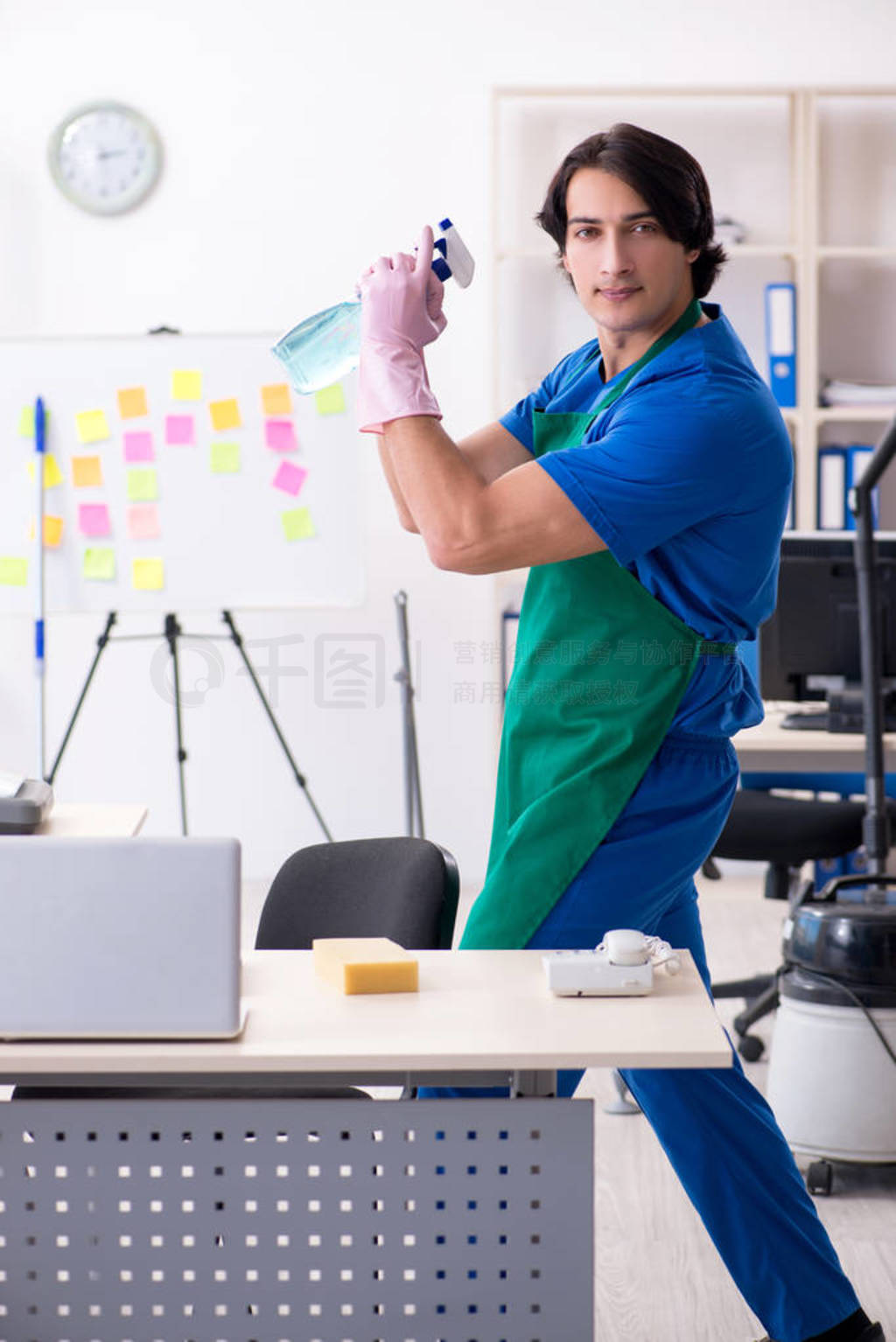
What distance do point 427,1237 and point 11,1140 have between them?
0.37 metres

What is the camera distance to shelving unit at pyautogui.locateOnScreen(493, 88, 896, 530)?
16.1 ft

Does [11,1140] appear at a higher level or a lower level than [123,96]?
lower

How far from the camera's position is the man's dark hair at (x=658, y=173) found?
1.70 m

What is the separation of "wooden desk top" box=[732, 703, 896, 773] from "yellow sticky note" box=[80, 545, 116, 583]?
1987mm

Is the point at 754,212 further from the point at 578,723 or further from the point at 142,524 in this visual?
the point at 578,723

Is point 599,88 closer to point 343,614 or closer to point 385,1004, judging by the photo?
point 343,614

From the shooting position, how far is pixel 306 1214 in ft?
4.41

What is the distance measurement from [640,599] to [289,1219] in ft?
2.49

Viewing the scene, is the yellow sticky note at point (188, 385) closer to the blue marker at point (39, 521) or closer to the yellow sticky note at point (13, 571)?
the blue marker at point (39, 521)

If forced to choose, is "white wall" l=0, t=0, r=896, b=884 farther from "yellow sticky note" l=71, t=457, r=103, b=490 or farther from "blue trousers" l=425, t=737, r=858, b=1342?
"blue trousers" l=425, t=737, r=858, b=1342

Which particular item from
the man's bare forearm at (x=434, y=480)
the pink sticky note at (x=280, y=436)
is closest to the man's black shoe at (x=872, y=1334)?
the man's bare forearm at (x=434, y=480)

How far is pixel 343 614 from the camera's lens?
502 cm

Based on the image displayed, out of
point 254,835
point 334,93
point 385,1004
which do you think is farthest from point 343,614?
point 385,1004

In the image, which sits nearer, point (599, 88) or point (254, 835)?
point (599, 88)
